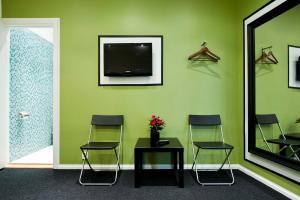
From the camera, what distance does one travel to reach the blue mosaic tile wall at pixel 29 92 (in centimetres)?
340

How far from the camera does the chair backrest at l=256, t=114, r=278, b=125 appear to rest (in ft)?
7.93

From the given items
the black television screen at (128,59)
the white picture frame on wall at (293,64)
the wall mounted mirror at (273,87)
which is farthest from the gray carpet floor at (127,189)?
the black television screen at (128,59)

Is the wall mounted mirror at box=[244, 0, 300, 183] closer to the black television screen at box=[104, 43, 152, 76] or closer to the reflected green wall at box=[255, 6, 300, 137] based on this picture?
the reflected green wall at box=[255, 6, 300, 137]

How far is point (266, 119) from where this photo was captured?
2.52 meters

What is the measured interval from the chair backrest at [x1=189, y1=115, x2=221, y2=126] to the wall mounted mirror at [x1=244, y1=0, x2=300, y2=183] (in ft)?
1.32

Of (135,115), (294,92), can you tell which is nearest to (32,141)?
(135,115)

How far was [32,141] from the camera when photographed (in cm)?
389

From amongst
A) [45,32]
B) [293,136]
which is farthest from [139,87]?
[45,32]

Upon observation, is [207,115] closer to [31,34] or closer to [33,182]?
[33,182]

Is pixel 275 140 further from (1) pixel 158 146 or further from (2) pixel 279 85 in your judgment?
(1) pixel 158 146

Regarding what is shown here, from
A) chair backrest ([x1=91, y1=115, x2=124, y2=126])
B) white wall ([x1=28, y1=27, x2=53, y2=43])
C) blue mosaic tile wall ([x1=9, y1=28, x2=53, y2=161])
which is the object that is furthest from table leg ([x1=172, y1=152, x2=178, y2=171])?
white wall ([x1=28, y1=27, x2=53, y2=43])

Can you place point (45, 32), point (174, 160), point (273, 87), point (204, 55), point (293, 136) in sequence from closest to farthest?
point (293, 136) → point (273, 87) → point (174, 160) → point (204, 55) → point (45, 32)

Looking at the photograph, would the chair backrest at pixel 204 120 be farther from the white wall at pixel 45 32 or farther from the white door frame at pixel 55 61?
the white wall at pixel 45 32

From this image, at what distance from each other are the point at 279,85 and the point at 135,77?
1.88m
